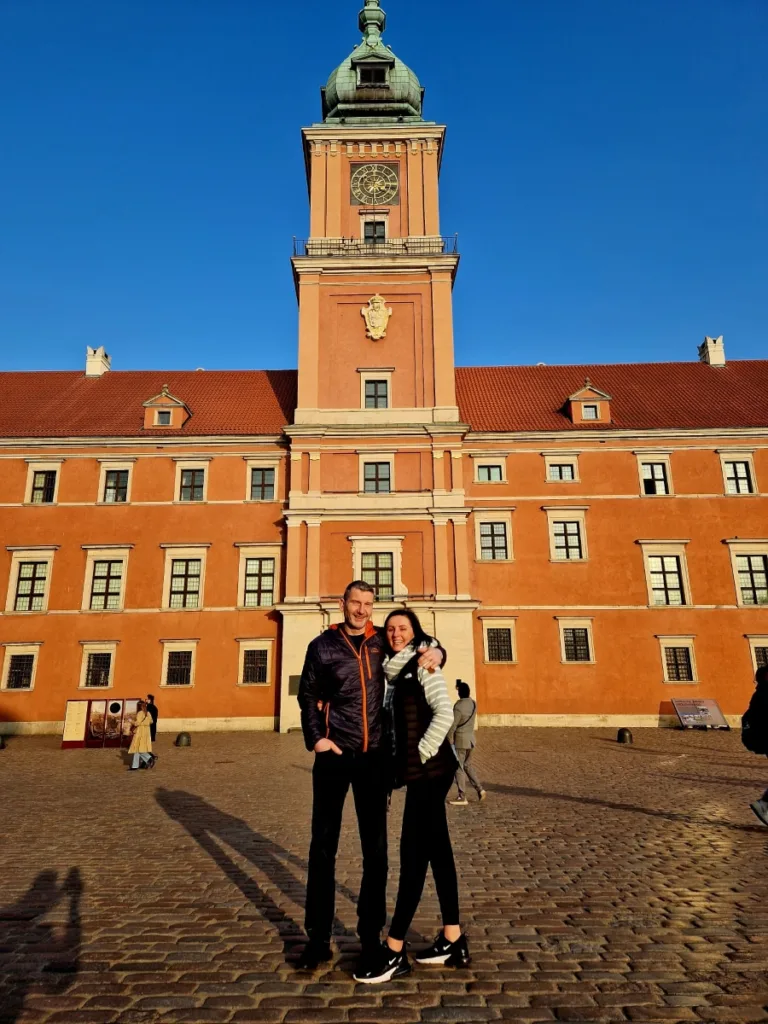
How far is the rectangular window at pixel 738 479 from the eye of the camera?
83.9ft

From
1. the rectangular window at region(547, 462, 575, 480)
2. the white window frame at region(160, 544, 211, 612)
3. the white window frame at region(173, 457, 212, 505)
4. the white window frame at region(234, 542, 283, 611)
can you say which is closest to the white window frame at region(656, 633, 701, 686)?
the rectangular window at region(547, 462, 575, 480)

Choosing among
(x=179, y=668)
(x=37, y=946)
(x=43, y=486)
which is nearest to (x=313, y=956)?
(x=37, y=946)

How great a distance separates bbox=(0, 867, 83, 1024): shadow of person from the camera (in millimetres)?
3742

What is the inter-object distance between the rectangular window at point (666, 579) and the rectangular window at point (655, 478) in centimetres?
260

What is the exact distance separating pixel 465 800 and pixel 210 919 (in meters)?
5.83

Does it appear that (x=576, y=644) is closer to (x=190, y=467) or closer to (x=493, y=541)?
(x=493, y=541)

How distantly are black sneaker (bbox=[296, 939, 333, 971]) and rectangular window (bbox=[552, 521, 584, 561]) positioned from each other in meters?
22.0

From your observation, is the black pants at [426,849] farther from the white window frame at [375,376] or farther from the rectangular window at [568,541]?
the white window frame at [375,376]

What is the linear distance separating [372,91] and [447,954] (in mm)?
33443

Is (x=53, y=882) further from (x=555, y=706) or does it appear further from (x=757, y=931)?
(x=555, y=706)

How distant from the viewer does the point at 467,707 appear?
10.5 m

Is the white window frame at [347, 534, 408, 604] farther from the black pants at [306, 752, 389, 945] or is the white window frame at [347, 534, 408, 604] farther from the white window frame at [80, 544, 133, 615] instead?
the black pants at [306, 752, 389, 945]

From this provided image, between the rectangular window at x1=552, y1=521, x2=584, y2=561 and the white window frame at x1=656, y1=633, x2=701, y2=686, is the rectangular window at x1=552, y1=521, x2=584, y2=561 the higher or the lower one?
the higher one

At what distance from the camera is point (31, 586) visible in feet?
81.0
